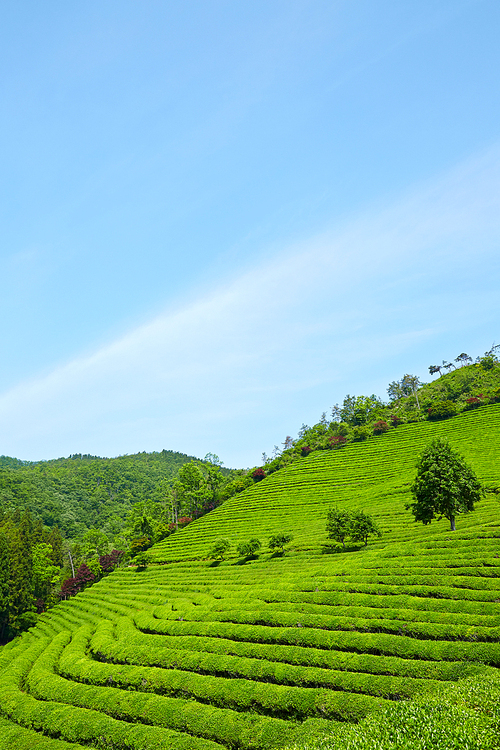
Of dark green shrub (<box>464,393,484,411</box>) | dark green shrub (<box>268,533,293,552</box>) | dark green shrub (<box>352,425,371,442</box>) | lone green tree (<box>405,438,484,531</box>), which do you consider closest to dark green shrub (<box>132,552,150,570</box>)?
dark green shrub (<box>268,533,293,552</box>)

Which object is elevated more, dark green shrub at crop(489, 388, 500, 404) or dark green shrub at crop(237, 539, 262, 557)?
dark green shrub at crop(489, 388, 500, 404)

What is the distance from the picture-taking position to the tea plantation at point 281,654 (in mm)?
17703

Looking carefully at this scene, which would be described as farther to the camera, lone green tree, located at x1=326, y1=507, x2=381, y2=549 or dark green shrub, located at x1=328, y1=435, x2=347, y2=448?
dark green shrub, located at x1=328, y1=435, x2=347, y2=448

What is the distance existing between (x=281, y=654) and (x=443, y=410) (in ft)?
291

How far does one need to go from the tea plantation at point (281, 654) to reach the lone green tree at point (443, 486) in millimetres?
2131

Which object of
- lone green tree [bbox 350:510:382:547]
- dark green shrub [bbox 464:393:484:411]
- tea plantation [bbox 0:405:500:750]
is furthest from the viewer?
dark green shrub [bbox 464:393:484:411]

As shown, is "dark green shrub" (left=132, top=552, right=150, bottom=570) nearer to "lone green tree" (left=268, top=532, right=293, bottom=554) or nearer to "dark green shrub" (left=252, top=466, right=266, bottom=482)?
"lone green tree" (left=268, top=532, right=293, bottom=554)

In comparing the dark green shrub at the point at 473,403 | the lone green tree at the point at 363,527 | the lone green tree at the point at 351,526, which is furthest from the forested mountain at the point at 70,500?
the lone green tree at the point at 363,527

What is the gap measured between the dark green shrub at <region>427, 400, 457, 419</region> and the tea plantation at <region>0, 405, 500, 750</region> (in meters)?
52.7

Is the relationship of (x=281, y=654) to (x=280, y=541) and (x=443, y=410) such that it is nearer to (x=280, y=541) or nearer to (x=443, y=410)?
(x=280, y=541)

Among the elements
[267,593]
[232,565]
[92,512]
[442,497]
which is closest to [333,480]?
[232,565]

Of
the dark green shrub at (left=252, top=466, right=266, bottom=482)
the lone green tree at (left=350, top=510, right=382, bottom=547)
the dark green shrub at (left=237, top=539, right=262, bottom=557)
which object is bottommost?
the dark green shrub at (left=237, top=539, right=262, bottom=557)

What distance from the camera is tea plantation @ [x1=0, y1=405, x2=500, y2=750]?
17.7 m

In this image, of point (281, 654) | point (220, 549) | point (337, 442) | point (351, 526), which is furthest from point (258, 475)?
point (281, 654)
